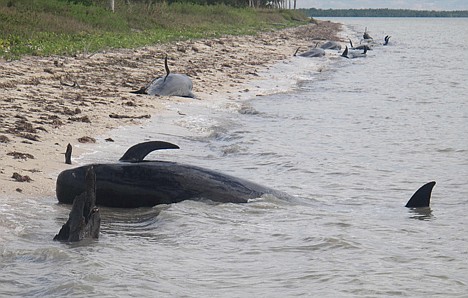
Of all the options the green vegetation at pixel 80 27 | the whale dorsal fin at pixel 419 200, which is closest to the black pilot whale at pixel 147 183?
the whale dorsal fin at pixel 419 200

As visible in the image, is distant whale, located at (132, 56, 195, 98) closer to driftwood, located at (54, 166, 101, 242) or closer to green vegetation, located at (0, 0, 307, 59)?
green vegetation, located at (0, 0, 307, 59)

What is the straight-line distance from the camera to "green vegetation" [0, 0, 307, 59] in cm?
1961

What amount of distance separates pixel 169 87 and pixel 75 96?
2303 mm

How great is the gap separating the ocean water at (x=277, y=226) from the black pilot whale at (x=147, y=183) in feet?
0.38

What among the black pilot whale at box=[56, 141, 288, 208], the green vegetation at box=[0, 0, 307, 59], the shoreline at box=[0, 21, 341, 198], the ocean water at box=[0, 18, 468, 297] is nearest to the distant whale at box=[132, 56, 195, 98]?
the shoreline at box=[0, 21, 341, 198]

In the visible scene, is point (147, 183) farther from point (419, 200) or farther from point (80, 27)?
point (80, 27)

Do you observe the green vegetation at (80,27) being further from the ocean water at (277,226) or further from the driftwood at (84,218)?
the driftwood at (84,218)

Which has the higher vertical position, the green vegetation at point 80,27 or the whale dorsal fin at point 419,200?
the green vegetation at point 80,27

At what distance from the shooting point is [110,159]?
30.7ft

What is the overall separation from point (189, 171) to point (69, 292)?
8.67 ft

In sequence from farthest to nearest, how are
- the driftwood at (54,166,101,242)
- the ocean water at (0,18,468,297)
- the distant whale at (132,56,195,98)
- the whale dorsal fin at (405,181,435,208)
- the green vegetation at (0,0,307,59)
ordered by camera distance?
the green vegetation at (0,0,307,59) → the distant whale at (132,56,195,98) → the whale dorsal fin at (405,181,435,208) → the driftwood at (54,166,101,242) → the ocean water at (0,18,468,297)

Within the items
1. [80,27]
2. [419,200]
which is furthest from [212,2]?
[419,200]

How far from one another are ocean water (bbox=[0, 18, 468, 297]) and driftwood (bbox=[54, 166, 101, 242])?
0.10 m

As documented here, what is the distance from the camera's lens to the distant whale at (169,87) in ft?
50.1
